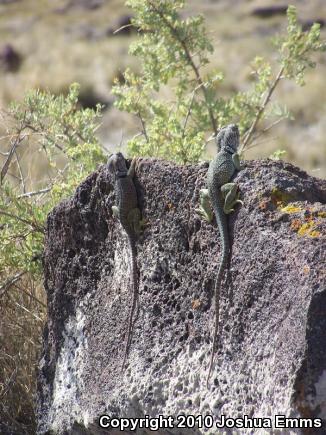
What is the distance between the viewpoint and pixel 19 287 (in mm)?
5992

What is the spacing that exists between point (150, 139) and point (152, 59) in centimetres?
84

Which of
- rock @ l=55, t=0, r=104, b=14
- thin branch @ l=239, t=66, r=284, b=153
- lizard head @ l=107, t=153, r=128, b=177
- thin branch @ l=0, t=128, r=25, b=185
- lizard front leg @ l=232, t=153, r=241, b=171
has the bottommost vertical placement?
lizard front leg @ l=232, t=153, r=241, b=171

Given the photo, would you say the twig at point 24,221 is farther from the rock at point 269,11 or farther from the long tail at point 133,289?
the rock at point 269,11

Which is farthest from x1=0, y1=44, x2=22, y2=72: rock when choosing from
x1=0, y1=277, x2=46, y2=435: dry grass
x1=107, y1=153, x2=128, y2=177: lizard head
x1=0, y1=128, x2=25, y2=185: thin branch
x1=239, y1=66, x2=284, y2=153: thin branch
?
x1=107, y1=153, x2=128, y2=177: lizard head

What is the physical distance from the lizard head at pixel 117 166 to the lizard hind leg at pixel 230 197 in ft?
→ 2.45

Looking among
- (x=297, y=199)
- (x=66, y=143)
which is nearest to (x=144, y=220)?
(x=297, y=199)

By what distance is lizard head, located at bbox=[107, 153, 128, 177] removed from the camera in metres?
4.53

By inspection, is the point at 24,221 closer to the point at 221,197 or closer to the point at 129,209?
the point at 129,209

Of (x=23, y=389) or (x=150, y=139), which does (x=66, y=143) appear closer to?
(x=150, y=139)

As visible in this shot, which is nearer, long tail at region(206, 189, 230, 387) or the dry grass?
long tail at region(206, 189, 230, 387)

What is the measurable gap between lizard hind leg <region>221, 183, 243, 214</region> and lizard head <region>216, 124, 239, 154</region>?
1.21ft

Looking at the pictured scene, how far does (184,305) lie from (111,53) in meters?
30.2

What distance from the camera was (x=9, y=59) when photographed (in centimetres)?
3297

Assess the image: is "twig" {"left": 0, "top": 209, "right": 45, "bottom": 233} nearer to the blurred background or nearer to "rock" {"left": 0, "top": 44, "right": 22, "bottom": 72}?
the blurred background
